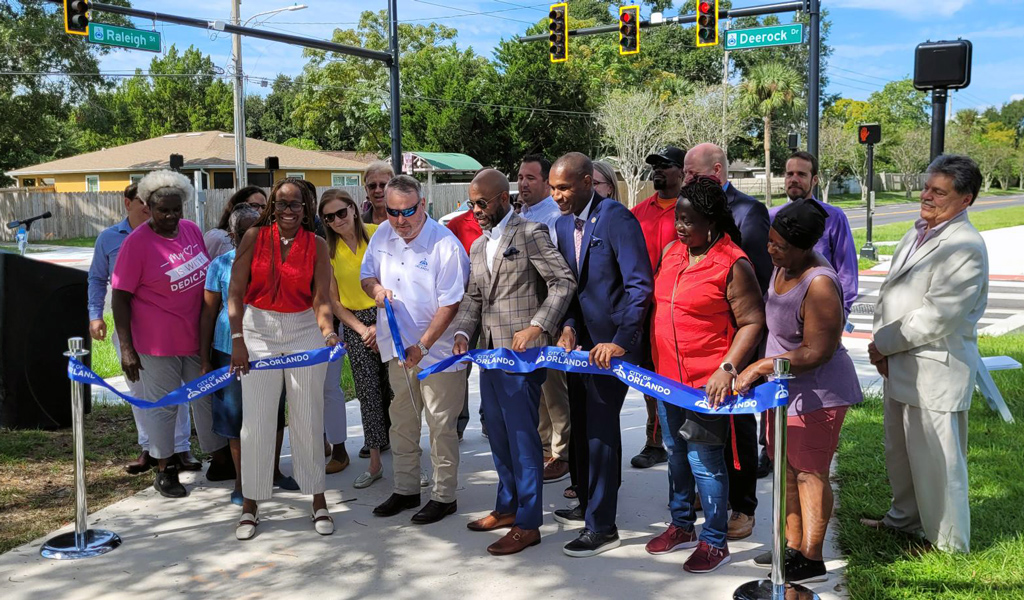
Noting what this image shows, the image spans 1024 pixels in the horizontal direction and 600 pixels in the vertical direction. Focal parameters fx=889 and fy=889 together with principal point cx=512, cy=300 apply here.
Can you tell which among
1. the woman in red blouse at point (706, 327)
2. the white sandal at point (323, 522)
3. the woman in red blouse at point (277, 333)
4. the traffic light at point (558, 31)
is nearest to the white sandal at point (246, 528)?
the woman in red blouse at point (277, 333)

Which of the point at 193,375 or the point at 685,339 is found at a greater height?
the point at 685,339

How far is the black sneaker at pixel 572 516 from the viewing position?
17.4 ft

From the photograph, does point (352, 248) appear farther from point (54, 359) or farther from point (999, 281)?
point (999, 281)

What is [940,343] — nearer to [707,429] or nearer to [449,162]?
[707,429]

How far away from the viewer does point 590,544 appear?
4.79 metres

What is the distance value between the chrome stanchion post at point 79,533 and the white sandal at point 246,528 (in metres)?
0.66

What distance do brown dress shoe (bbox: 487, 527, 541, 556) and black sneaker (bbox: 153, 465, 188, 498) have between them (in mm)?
2296

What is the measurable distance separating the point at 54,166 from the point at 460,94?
74.0ft

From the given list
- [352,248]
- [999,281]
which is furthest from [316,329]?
[999,281]

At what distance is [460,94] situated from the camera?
52.4 m

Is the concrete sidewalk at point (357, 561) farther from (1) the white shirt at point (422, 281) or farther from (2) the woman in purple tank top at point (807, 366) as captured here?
(1) the white shirt at point (422, 281)

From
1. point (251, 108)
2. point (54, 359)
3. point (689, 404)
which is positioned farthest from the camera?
point (251, 108)

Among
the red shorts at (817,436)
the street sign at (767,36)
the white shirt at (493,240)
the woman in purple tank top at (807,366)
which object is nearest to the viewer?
the woman in purple tank top at (807,366)

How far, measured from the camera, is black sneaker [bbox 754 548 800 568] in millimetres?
4344
